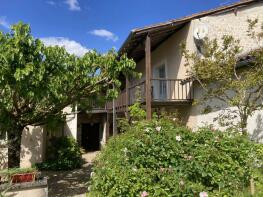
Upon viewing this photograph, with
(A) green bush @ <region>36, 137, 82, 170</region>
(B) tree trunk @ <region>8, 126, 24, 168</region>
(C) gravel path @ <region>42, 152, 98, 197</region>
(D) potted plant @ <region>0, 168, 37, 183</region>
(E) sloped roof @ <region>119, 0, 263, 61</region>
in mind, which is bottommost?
(C) gravel path @ <region>42, 152, 98, 197</region>

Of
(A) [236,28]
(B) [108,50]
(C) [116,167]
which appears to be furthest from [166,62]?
(C) [116,167]

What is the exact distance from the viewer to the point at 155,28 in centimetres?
1138

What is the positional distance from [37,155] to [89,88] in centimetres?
694

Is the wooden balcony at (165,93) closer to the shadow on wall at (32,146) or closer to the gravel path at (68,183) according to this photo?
the gravel path at (68,183)

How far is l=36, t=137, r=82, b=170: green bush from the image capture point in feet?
45.2

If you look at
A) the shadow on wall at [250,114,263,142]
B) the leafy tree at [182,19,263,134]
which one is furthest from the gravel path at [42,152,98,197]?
the shadow on wall at [250,114,263,142]

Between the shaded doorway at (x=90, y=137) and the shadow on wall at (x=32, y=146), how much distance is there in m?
8.92

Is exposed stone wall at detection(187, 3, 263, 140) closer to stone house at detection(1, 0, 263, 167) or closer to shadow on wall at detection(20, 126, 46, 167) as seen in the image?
stone house at detection(1, 0, 263, 167)

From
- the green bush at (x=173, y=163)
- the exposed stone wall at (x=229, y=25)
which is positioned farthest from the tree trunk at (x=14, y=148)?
the exposed stone wall at (x=229, y=25)

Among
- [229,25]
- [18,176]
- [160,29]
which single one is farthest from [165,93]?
[18,176]

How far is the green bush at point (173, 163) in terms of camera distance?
481cm

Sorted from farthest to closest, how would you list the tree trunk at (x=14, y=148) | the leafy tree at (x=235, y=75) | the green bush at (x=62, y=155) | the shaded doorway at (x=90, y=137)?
the shaded doorway at (x=90, y=137) → the green bush at (x=62, y=155) → the tree trunk at (x=14, y=148) → the leafy tree at (x=235, y=75)

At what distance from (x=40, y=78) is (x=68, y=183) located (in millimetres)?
5146

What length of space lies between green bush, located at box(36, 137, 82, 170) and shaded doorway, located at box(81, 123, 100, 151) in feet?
25.3
